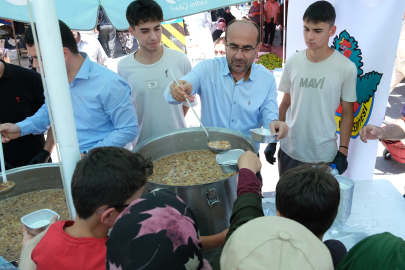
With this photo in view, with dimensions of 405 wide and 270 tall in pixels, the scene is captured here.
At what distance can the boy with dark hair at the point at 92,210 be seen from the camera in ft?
2.91

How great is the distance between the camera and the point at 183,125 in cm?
242

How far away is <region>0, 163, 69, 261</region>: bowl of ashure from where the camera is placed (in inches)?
57.9

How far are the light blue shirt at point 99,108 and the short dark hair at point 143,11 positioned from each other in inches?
20.1

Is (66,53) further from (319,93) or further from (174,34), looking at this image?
(174,34)

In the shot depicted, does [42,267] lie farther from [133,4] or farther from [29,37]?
[133,4]

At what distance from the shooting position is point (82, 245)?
903mm

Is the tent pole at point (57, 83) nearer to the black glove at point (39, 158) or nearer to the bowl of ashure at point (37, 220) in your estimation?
the bowl of ashure at point (37, 220)

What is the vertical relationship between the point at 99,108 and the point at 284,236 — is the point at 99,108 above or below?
above

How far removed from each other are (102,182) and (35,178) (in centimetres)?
90

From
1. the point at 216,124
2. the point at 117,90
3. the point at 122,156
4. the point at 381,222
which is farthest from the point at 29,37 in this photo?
the point at 381,222

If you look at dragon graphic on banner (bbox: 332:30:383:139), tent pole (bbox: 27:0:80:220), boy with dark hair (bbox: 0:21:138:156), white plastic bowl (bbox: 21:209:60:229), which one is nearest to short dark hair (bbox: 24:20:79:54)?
boy with dark hair (bbox: 0:21:138:156)

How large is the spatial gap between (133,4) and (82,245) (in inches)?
67.6

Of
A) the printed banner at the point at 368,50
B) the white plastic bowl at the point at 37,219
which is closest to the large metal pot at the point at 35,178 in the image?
the white plastic bowl at the point at 37,219

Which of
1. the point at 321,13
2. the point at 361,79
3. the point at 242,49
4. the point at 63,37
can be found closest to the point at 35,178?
the point at 63,37
